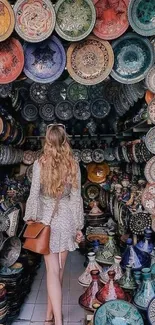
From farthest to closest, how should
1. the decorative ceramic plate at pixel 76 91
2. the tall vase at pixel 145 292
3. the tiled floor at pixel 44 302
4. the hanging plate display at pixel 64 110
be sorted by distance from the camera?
1. the hanging plate display at pixel 64 110
2. the decorative ceramic plate at pixel 76 91
3. the tiled floor at pixel 44 302
4. the tall vase at pixel 145 292

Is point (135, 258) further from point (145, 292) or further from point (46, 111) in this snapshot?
point (46, 111)

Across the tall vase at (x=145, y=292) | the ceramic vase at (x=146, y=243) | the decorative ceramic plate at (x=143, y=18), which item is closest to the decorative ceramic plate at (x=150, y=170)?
the ceramic vase at (x=146, y=243)

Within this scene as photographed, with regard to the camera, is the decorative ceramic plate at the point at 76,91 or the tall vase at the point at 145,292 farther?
the decorative ceramic plate at the point at 76,91

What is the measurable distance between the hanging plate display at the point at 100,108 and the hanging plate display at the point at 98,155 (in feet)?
2.11

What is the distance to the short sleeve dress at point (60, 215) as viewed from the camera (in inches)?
78.4

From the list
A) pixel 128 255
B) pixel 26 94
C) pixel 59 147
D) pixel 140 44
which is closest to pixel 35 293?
pixel 128 255

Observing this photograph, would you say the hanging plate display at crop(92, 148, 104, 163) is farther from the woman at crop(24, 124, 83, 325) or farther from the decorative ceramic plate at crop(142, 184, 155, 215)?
the woman at crop(24, 124, 83, 325)

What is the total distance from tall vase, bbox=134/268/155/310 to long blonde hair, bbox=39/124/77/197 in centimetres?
65

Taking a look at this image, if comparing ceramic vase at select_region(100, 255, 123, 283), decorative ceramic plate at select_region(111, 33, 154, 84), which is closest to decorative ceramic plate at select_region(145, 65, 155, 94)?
decorative ceramic plate at select_region(111, 33, 154, 84)

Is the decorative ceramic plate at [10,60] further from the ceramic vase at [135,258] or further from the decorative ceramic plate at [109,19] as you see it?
the ceramic vase at [135,258]

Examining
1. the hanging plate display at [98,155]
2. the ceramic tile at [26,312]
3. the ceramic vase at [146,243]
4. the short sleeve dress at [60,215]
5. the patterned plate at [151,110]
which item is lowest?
the ceramic tile at [26,312]

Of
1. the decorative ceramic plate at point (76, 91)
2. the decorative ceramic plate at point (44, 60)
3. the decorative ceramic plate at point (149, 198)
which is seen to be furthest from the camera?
the decorative ceramic plate at point (76, 91)

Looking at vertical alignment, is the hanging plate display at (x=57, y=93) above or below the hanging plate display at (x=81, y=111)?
above

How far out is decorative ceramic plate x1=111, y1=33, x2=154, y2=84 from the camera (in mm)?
2113
